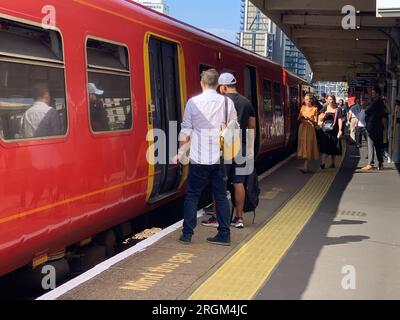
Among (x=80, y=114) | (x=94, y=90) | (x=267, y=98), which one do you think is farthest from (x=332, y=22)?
(x=80, y=114)

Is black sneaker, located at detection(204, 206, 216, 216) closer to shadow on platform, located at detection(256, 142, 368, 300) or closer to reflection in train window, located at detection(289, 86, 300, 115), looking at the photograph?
shadow on platform, located at detection(256, 142, 368, 300)

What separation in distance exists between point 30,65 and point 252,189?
3101mm

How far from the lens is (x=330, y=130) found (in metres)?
12.2

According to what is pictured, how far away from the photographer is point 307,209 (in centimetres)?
773

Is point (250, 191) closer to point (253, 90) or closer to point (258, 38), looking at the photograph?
point (253, 90)

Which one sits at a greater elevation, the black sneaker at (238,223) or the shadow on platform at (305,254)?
the black sneaker at (238,223)

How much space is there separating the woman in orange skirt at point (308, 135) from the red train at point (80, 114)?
490 cm

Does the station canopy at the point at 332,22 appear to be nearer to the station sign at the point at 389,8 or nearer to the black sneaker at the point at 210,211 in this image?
the station sign at the point at 389,8

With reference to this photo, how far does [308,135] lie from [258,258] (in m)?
6.87

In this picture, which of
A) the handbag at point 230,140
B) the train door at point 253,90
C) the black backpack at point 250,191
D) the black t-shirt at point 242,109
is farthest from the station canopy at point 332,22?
the handbag at point 230,140

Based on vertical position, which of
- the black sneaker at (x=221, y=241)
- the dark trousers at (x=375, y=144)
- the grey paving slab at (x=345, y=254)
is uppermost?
the dark trousers at (x=375, y=144)

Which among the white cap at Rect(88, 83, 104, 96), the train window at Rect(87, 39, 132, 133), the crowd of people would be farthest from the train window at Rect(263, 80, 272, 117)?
the white cap at Rect(88, 83, 104, 96)

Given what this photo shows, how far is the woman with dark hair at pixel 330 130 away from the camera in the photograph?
39.9 feet
